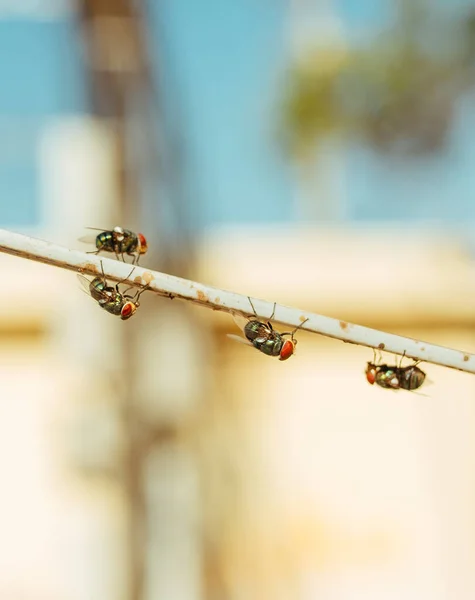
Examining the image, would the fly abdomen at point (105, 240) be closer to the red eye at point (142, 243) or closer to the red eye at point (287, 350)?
the red eye at point (142, 243)

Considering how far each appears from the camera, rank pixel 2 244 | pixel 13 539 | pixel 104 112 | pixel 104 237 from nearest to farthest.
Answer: pixel 2 244 → pixel 104 237 → pixel 104 112 → pixel 13 539

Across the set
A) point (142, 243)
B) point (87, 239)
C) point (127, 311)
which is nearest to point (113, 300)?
point (127, 311)

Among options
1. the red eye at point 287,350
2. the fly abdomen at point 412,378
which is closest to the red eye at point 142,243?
the red eye at point 287,350

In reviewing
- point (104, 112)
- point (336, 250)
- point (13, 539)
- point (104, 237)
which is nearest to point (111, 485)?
point (13, 539)

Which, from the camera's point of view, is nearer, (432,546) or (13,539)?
(13,539)

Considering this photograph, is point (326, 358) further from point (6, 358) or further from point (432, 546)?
point (6, 358)

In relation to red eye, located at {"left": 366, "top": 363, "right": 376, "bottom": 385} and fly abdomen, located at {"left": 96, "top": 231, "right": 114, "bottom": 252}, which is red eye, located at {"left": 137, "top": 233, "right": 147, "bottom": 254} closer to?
fly abdomen, located at {"left": 96, "top": 231, "right": 114, "bottom": 252}

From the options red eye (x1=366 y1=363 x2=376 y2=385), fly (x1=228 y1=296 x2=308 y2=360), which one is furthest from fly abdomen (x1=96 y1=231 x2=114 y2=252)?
red eye (x1=366 y1=363 x2=376 y2=385)
